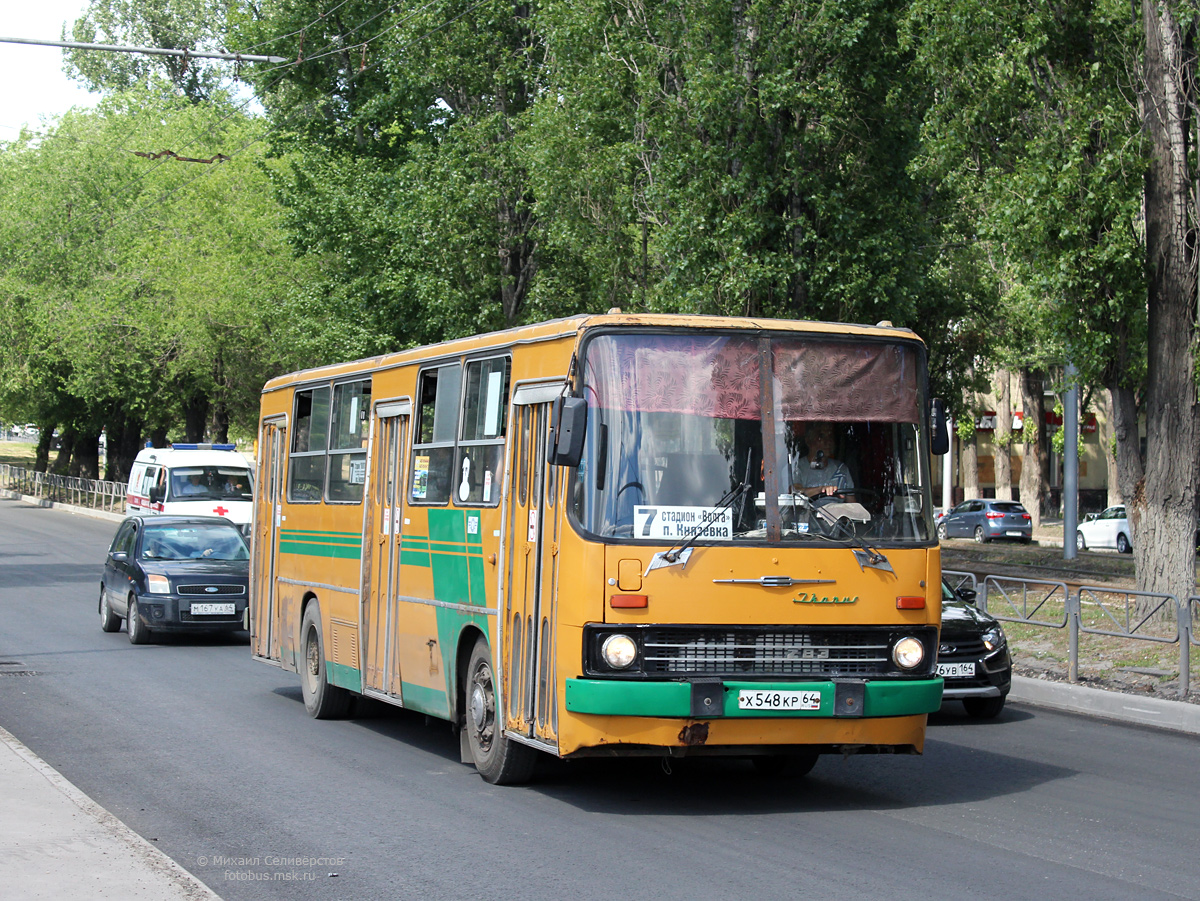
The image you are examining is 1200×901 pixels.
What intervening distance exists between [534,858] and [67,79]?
252 feet

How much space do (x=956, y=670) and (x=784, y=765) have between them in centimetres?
Result: 335

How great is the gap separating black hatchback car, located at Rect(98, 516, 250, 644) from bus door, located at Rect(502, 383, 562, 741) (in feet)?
33.5

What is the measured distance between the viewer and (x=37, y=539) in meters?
41.1

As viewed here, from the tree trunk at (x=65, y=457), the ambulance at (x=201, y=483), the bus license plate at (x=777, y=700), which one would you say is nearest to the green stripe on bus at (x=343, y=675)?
the bus license plate at (x=777, y=700)

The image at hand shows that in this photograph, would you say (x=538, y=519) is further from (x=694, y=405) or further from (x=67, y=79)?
(x=67, y=79)

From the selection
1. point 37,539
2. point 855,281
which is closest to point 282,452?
point 855,281

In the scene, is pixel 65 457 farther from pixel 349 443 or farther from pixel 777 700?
pixel 777 700

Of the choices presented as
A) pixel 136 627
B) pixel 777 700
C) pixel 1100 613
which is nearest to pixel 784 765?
pixel 777 700

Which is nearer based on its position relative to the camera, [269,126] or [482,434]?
[482,434]

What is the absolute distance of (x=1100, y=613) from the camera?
1650 cm

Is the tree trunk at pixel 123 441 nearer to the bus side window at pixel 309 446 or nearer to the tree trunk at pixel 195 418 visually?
the tree trunk at pixel 195 418

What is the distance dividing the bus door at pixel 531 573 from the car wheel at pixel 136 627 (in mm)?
10510

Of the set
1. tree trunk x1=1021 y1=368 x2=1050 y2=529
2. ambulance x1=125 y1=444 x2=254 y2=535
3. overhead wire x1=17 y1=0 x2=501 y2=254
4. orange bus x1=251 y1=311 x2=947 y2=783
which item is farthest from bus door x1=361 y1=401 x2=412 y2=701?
tree trunk x1=1021 y1=368 x2=1050 y2=529

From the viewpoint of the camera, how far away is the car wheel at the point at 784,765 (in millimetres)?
10086
